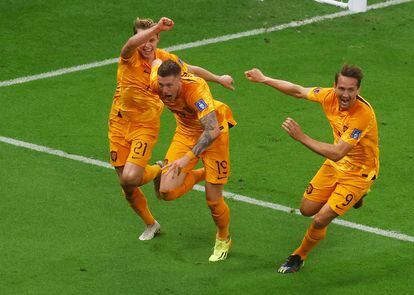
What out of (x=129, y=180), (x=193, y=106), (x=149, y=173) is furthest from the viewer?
(x=149, y=173)

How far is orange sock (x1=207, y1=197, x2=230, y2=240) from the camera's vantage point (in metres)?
12.9

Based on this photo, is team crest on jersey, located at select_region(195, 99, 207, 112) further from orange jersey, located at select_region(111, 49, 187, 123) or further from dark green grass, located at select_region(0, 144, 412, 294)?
dark green grass, located at select_region(0, 144, 412, 294)

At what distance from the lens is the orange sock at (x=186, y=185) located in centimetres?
1294

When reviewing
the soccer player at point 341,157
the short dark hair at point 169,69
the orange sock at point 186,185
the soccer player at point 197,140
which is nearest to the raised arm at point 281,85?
the soccer player at point 341,157

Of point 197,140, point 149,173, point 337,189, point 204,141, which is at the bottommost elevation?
point 149,173

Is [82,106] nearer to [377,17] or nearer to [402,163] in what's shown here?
[402,163]

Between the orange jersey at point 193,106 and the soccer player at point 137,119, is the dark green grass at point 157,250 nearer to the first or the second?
the soccer player at point 137,119

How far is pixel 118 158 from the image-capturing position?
44.4 feet

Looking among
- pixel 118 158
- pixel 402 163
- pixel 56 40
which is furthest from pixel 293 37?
pixel 118 158

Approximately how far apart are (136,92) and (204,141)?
4.99 ft

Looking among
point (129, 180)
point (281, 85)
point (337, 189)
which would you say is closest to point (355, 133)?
point (337, 189)

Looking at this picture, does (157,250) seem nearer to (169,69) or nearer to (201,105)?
(201,105)

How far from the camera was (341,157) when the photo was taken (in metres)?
12.1

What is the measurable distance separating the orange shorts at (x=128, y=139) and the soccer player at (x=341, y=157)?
139cm
